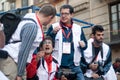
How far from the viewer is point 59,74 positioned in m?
5.70

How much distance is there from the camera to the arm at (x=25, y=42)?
15.3 ft

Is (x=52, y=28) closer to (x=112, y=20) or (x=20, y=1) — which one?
(x=112, y=20)

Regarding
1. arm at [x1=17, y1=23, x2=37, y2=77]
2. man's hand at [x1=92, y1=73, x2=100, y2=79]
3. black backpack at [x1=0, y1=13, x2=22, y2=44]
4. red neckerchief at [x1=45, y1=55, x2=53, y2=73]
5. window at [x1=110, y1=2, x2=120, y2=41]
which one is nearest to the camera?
arm at [x1=17, y1=23, x2=37, y2=77]

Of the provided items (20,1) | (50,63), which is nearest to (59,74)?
(50,63)

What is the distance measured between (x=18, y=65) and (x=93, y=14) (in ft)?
63.4

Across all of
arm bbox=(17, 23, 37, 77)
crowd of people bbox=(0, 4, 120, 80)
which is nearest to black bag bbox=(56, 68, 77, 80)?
crowd of people bbox=(0, 4, 120, 80)

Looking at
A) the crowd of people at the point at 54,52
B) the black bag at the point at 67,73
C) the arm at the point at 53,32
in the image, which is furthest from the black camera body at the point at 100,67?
the arm at the point at 53,32

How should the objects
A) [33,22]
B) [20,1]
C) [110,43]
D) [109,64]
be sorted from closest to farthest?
1. [33,22]
2. [109,64]
3. [110,43]
4. [20,1]

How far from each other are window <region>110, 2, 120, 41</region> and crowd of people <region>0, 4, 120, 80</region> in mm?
15735

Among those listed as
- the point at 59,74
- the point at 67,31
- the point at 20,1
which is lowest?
the point at 59,74

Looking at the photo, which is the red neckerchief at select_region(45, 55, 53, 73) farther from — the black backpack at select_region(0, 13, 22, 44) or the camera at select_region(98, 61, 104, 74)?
the camera at select_region(98, 61, 104, 74)

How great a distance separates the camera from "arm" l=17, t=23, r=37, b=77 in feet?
15.3

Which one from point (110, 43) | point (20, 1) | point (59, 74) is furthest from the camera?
point (20, 1)

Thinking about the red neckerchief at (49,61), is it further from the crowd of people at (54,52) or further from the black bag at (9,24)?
the black bag at (9,24)
